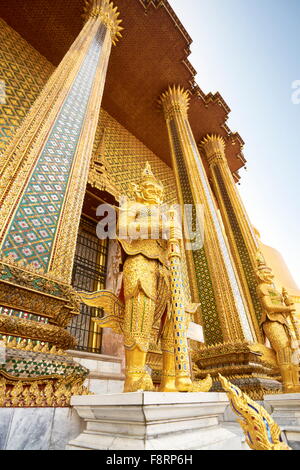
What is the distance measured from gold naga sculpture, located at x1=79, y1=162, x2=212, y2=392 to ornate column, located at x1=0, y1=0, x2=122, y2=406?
34 centimetres

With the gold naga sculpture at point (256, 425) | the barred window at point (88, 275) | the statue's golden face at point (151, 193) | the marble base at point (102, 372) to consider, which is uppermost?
the barred window at point (88, 275)

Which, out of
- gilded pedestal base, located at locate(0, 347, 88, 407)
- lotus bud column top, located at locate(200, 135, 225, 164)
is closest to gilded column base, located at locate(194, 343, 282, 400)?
gilded pedestal base, located at locate(0, 347, 88, 407)

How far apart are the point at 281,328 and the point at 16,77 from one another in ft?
20.7

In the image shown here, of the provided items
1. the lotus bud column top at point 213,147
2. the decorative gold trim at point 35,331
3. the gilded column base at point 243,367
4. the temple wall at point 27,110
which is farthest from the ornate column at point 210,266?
the decorative gold trim at point 35,331

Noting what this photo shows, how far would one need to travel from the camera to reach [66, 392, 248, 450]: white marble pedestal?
922 mm

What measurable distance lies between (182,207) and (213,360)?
310 centimetres

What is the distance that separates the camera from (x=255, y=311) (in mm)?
4758

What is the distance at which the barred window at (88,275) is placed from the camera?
5027 mm

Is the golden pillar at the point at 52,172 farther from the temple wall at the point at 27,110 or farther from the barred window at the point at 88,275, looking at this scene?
the barred window at the point at 88,275

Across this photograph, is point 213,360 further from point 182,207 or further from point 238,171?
point 238,171

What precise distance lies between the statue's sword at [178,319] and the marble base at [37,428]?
65cm

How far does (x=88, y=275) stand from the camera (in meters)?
5.67

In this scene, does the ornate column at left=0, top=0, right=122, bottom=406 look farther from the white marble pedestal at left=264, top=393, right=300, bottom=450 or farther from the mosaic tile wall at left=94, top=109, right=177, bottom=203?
the mosaic tile wall at left=94, top=109, right=177, bottom=203

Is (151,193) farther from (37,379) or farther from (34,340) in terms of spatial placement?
(37,379)
